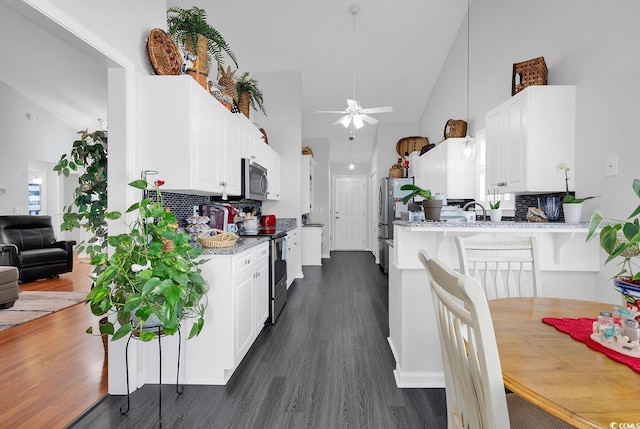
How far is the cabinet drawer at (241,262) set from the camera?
2.22 meters

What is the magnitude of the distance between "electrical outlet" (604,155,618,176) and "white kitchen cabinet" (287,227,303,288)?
11.8 ft

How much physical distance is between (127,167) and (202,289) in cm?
92

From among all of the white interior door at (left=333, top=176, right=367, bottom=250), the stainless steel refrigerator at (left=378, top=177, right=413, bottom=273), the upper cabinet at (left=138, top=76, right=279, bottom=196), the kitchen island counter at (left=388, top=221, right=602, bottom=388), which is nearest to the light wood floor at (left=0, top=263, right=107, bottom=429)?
the upper cabinet at (left=138, top=76, right=279, bottom=196)

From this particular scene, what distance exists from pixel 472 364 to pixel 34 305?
4847 millimetres

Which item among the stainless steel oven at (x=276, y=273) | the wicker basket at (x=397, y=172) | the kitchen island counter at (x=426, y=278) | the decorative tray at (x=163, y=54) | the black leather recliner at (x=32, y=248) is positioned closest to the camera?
the kitchen island counter at (x=426, y=278)

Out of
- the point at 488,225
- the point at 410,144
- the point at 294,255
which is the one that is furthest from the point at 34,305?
the point at 410,144

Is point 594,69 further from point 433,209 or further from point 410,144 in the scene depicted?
point 410,144

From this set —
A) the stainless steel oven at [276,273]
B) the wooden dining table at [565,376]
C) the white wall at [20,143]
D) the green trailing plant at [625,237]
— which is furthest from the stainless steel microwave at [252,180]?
the white wall at [20,143]

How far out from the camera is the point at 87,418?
1829mm

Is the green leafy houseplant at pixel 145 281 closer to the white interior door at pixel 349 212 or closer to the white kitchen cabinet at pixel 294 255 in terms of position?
the white kitchen cabinet at pixel 294 255

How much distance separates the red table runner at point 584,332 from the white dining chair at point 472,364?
0.26 m

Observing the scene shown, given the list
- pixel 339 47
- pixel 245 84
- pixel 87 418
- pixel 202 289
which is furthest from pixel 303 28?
pixel 87 418

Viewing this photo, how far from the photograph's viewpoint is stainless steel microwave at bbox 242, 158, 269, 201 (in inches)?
130

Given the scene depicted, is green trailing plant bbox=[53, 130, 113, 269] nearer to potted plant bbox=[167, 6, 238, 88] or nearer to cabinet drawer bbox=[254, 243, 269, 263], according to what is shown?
potted plant bbox=[167, 6, 238, 88]
